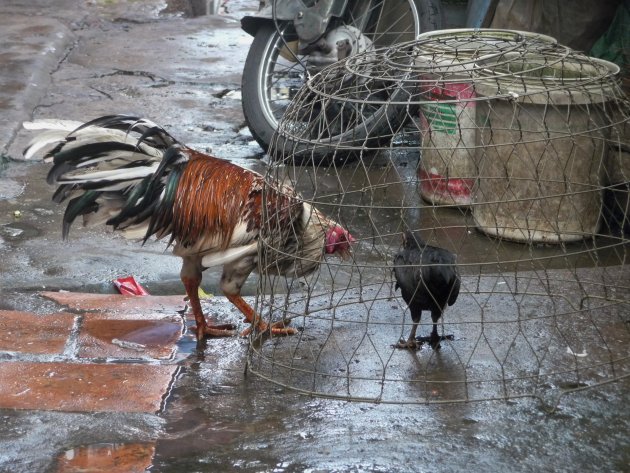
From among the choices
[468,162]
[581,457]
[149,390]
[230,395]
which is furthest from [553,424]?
[468,162]

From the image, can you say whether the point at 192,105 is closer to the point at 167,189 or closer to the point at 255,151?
the point at 255,151

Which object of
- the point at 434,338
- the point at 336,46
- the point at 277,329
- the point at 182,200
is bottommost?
the point at 277,329

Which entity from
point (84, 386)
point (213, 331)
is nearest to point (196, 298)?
point (213, 331)

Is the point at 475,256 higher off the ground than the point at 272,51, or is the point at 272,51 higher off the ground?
the point at 272,51

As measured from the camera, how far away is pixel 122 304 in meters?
4.84

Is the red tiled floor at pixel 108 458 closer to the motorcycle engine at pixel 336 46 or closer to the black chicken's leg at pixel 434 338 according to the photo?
the black chicken's leg at pixel 434 338

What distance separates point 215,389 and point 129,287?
138 cm

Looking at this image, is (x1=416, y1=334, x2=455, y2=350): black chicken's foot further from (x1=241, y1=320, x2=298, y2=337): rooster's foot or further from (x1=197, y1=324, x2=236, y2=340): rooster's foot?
→ (x1=197, y1=324, x2=236, y2=340): rooster's foot

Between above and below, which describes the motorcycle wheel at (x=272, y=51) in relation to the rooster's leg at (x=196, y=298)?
above

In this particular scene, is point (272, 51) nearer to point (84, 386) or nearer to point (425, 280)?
point (425, 280)

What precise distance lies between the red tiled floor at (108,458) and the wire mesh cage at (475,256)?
758 millimetres

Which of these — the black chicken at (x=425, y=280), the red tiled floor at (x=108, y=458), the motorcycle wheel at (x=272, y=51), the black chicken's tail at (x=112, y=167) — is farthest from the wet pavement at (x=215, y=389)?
the motorcycle wheel at (x=272, y=51)

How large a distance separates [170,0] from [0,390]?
37.5 feet

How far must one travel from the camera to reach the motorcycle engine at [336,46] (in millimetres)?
7246
